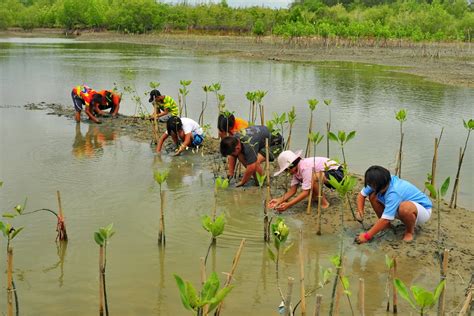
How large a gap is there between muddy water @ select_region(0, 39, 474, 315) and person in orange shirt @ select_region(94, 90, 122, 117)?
832 millimetres

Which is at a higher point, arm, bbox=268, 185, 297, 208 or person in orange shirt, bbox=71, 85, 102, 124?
person in orange shirt, bbox=71, 85, 102, 124

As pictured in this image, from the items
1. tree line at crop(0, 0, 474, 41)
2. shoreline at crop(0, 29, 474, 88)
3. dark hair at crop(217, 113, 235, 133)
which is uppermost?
tree line at crop(0, 0, 474, 41)

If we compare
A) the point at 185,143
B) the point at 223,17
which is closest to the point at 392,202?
the point at 185,143

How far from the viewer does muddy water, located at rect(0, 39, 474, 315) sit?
4496mm

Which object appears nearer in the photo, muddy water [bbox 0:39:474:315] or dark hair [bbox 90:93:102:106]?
muddy water [bbox 0:39:474:315]

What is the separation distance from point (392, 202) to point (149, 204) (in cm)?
313

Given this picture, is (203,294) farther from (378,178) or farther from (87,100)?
(87,100)

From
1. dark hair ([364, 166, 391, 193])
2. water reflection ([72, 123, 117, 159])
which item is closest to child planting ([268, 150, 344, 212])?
dark hair ([364, 166, 391, 193])

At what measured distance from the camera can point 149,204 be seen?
671 centimetres

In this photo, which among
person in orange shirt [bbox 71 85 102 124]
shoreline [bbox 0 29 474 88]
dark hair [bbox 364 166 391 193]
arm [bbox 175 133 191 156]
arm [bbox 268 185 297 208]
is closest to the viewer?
dark hair [bbox 364 166 391 193]

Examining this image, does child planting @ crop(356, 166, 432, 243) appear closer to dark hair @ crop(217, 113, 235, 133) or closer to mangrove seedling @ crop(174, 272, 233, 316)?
dark hair @ crop(217, 113, 235, 133)

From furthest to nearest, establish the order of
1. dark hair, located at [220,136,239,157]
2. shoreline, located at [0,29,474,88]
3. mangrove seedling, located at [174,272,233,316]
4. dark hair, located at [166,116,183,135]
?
shoreline, located at [0,29,474,88] < dark hair, located at [166,116,183,135] < dark hair, located at [220,136,239,157] < mangrove seedling, located at [174,272,233,316]

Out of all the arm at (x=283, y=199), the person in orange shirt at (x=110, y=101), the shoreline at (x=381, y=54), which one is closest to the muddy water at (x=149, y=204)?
the arm at (x=283, y=199)

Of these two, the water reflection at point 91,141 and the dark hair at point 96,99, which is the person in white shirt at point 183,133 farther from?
the dark hair at point 96,99
